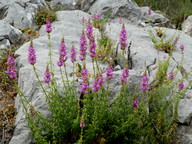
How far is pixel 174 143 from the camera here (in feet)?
12.8

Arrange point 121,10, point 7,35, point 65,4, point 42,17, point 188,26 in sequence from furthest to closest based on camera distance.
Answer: point 65,4, point 188,26, point 121,10, point 42,17, point 7,35

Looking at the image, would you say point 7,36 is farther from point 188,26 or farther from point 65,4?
point 188,26

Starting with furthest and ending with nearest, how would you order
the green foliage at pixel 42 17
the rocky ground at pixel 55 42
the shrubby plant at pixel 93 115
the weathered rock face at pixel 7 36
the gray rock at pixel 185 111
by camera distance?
1. the green foliage at pixel 42 17
2. the weathered rock face at pixel 7 36
3. the gray rock at pixel 185 111
4. the rocky ground at pixel 55 42
5. the shrubby plant at pixel 93 115

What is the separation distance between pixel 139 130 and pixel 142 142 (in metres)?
0.21

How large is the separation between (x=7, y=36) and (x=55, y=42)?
1.33 meters

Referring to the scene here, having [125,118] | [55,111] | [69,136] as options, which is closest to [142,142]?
[125,118]

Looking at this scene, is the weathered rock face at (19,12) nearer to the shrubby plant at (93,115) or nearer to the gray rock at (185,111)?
the shrubby plant at (93,115)

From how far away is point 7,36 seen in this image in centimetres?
623

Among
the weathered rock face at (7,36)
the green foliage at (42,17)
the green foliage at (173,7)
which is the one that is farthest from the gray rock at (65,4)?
the weathered rock face at (7,36)

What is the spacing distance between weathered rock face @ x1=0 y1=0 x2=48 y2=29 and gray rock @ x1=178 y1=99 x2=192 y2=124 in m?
5.63

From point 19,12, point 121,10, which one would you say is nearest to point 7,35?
point 19,12

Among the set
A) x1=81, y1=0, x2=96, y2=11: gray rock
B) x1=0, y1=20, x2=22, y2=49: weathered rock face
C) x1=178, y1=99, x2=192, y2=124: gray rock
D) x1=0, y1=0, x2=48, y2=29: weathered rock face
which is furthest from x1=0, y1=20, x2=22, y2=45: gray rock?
x1=81, y1=0, x2=96, y2=11: gray rock

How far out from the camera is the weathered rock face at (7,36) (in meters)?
6.08

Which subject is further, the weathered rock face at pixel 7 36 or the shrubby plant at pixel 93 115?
the weathered rock face at pixel 7 36
